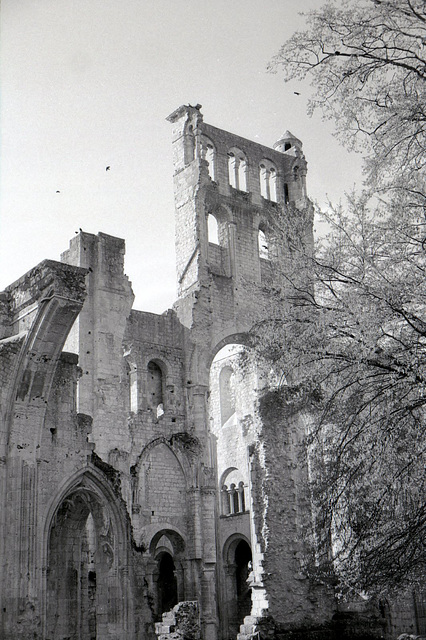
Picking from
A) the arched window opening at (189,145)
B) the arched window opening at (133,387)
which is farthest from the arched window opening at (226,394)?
the arched window opening at (189,145)

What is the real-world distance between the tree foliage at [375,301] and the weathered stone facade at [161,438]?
4.11ft

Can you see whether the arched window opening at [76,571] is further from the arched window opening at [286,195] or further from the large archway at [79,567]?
the arched window opening at [286,195]

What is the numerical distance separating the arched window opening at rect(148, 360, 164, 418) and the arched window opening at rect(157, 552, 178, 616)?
4.83 metres

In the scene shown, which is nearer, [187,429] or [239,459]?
[187,429]

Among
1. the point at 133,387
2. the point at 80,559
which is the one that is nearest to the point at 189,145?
the point at 133,387

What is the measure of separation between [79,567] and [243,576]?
45.9 ft

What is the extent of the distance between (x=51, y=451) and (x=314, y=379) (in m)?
4.20

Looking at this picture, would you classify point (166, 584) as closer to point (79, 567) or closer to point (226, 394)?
point (226, 394)

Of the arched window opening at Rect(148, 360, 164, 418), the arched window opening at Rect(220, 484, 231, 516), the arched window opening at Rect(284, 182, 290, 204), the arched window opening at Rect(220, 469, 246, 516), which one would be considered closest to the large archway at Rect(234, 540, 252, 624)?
the arched window opening at Rect(220, 469, 246, 516)

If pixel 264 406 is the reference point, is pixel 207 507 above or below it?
below

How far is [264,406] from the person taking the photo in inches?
704

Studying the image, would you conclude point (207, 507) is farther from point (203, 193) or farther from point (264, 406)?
point (203, 193)

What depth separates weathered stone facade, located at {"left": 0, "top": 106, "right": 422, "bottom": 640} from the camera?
10312mm

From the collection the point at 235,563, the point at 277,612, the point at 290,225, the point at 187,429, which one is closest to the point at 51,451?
the point at 290,225
